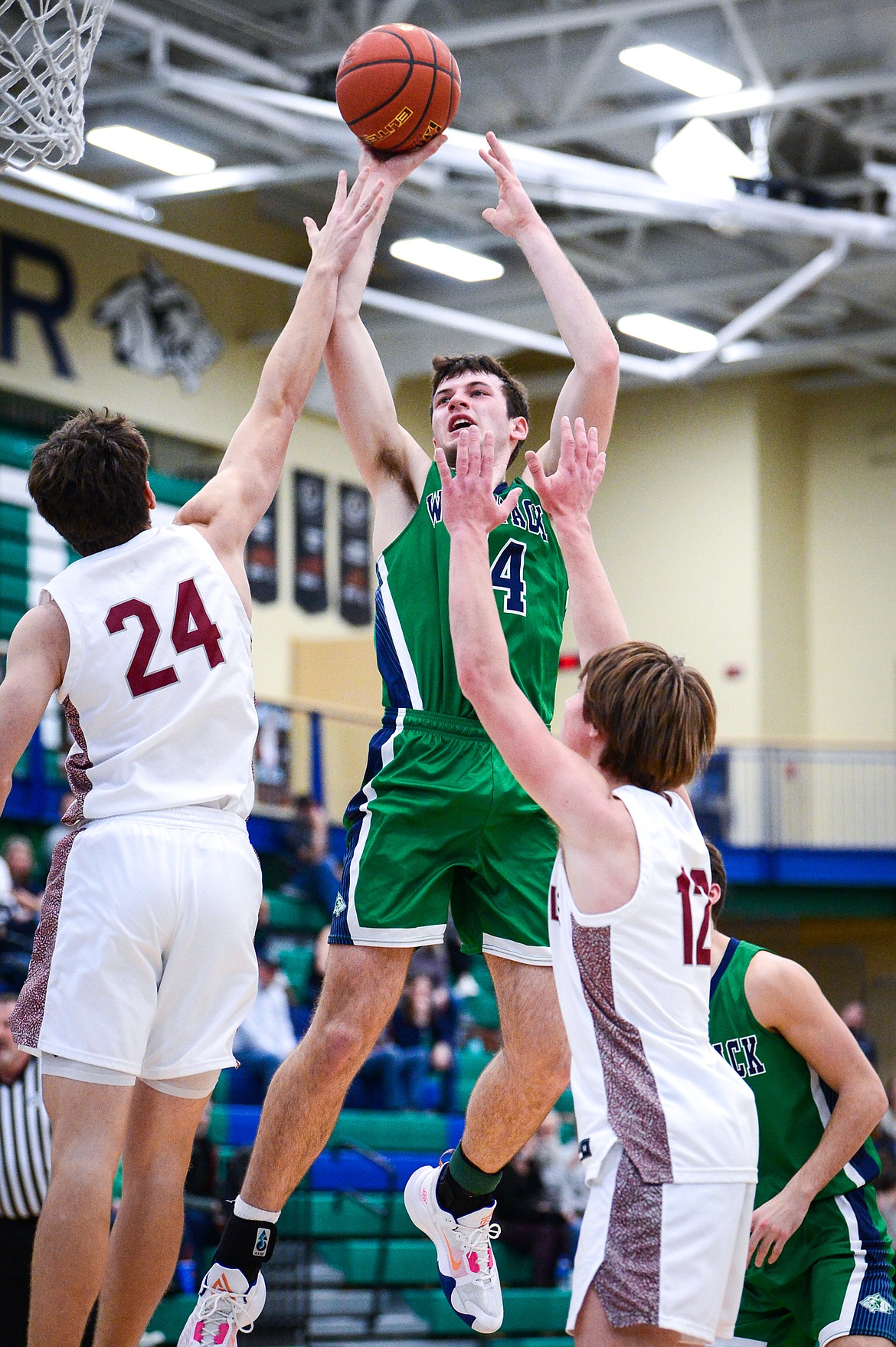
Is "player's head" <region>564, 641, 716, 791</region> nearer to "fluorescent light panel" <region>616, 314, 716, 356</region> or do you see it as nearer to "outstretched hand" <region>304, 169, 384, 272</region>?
"outstretched hand" <region>304, 169, 384, 272</region>

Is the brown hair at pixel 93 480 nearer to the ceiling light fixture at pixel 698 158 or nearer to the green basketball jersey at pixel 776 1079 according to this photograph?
the green basketball jersey at pixel 776 1079

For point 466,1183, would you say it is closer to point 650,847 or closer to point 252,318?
point 650,847

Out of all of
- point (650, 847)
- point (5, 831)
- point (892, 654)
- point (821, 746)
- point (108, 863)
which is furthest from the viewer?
point (892, 654)

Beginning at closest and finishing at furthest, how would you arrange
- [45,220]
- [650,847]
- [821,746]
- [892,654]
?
[650,847]
[45,220]
[821,746]
[892,654]

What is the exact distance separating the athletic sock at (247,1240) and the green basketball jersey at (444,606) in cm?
142

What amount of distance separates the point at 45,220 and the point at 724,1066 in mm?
16370

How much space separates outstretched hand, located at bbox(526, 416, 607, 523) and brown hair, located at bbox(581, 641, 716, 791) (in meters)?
0.72

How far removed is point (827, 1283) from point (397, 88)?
3.50m

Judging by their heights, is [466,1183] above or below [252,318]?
below

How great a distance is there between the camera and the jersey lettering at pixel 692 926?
10.9ft

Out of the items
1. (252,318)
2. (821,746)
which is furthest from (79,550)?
(821,746)

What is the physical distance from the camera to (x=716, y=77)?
15.9 m

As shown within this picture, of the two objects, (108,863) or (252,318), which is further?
(252,318)

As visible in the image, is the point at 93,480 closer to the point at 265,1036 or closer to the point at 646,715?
the point at 646,715
